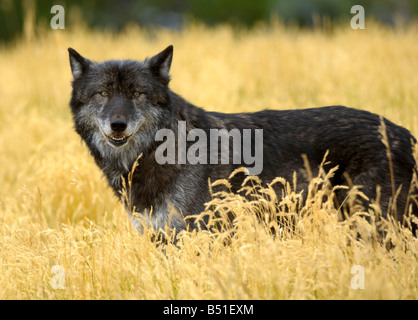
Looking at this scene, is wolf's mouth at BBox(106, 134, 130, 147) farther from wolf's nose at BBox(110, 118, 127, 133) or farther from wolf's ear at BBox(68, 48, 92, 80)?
wolf's ear at BBox(68, 48, 92, 80)

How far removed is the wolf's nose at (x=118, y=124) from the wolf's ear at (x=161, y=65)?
60 cm

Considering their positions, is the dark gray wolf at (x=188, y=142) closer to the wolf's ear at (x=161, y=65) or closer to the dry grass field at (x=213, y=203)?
the wolf's ear at (x=161, y=65)

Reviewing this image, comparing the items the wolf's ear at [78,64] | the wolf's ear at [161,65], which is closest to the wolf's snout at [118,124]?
the wolf's ear at [161,65]

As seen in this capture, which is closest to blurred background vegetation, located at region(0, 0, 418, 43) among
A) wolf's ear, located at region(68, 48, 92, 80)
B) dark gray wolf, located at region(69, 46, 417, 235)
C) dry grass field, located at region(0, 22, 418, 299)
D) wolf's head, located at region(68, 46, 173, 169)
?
Result: dry grass field, located at region(0, 22, 418, 299)

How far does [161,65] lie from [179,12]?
19640 millimetres

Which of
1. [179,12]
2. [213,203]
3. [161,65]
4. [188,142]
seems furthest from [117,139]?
[179,12]

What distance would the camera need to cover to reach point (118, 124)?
422 cm

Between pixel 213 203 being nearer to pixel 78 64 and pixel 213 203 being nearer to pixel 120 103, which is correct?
pixel 120 103

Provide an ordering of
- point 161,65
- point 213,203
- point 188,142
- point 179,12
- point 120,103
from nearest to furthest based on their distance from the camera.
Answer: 1. point 213,203
2. point 120,103
3. point 188,142
4. point 161,65
5. point 179,12

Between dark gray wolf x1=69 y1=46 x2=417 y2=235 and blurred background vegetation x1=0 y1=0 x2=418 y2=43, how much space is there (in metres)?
14.0
